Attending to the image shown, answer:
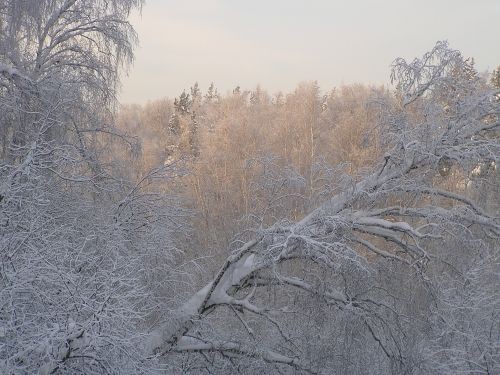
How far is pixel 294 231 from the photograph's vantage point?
7.62 meters

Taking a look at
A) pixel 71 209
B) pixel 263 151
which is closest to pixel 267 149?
pixel 263 151

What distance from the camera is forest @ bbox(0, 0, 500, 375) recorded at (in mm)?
7590

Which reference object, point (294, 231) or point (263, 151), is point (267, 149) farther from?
point (294, 231)

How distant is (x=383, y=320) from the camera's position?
820 cm

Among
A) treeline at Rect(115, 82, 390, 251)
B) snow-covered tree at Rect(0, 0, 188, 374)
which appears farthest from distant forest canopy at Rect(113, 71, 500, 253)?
snow-covered tree at Rect(0, 0, 188, 374)

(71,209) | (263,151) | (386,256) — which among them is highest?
(263,151)

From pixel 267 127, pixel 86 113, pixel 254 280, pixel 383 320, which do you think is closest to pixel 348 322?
pixel 383 320

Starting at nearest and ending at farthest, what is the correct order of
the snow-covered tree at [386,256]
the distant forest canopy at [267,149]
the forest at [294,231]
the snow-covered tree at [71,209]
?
the snow-covered tree at [71,209] < the forest at [294,231] < the snow-covered tree at [386,256] < the distant forest canopy at [267,149]

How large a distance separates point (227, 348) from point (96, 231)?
2.32m

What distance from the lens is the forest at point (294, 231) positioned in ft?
24.9

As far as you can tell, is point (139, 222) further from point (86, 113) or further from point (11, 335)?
point (11, 335)

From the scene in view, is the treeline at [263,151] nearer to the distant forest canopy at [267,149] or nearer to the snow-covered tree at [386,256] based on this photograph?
the distant forest canopy at [267,149]

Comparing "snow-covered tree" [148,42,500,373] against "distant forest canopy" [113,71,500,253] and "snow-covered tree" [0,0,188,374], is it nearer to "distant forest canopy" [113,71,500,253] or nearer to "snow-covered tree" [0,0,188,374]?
"distant forest canopy" [113,71,500,253]

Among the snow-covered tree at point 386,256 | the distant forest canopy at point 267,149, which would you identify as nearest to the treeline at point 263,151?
the distant forest canopy at point 267,149
